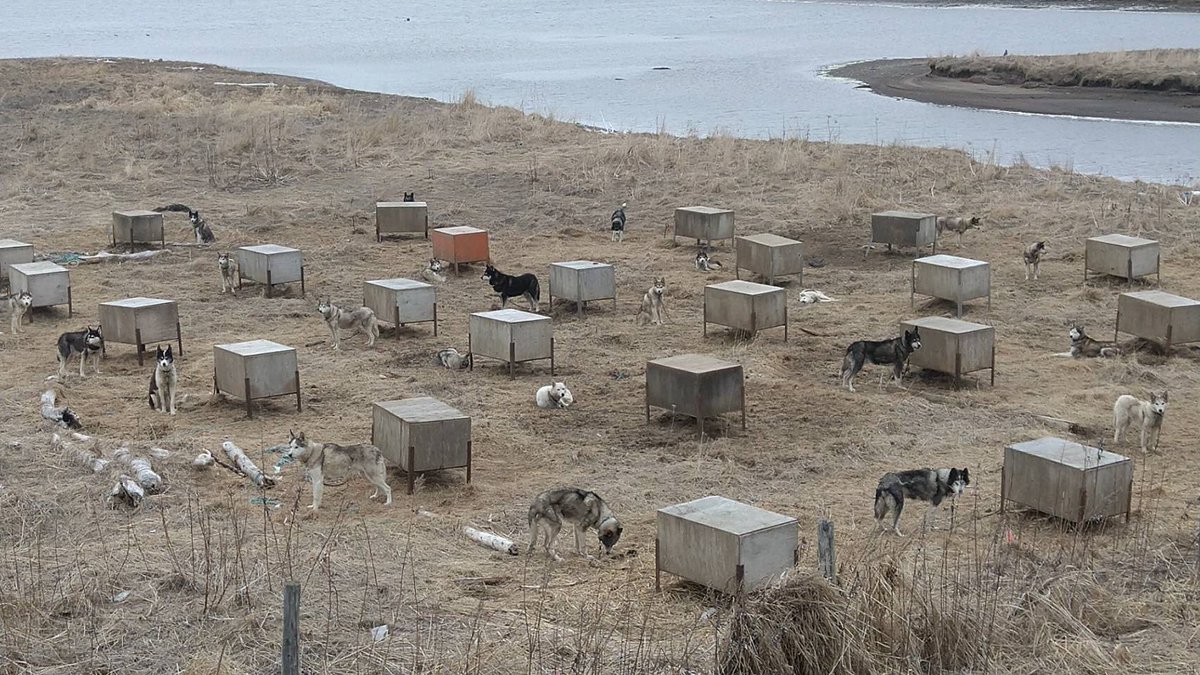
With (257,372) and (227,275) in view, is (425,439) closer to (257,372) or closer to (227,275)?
(257,372)

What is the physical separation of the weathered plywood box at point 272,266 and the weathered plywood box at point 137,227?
4.21 meters

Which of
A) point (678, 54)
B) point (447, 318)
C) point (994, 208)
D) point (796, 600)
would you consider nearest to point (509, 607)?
point (796, 600)

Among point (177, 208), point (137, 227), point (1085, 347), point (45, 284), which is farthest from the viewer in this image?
point (177, 208)

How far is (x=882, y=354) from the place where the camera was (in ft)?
55.7

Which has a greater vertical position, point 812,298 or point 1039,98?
point 1039,98

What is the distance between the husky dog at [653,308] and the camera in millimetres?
20141

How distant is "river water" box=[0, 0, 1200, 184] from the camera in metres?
47.6

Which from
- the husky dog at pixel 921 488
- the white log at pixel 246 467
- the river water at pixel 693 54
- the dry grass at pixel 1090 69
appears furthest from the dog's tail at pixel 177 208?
the dry grass at pixel 1090 69

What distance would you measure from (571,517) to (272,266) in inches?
467

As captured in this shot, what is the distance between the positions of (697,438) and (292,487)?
170 inches

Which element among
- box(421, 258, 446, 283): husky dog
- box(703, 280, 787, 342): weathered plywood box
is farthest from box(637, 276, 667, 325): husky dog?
box(421, 258, 446, 283): husky dog

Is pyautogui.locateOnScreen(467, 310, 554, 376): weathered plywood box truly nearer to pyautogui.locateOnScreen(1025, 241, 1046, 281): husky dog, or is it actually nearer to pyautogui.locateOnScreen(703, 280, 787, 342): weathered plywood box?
pyautogui.locateOnScreen(703, 280, 787, 342): weathered plywood box

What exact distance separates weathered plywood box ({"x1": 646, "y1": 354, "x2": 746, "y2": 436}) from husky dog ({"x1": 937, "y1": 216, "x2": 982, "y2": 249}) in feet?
36.5

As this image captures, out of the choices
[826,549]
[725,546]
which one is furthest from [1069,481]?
[826,549]
